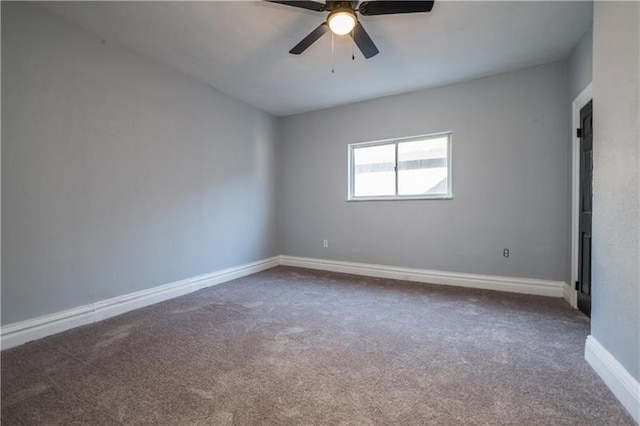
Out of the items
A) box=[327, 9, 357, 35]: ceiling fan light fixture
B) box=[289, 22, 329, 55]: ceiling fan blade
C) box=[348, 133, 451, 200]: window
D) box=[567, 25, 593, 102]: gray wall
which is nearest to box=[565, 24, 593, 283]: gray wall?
box=[567, 25, 593, 102]: gray wall

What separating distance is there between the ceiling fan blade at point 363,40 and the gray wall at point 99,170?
7.29 feet

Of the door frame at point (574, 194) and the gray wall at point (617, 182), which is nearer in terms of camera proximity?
the gray wall at point (617, 182)

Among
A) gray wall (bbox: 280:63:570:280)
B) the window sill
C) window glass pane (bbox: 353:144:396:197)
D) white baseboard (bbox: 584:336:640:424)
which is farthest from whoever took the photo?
window glass pane (bbox: 353:144:396:197)

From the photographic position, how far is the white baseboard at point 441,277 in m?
3.19

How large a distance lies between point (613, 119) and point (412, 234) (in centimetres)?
249

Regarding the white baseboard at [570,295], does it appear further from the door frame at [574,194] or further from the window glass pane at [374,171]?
the window glass pane at [374,171]

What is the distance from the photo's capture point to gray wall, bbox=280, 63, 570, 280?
316 cm

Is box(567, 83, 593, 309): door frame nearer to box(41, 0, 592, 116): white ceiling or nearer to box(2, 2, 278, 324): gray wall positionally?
box(41, 0, 592, 116): white ceiling

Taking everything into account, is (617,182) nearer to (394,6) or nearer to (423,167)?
(394,6)

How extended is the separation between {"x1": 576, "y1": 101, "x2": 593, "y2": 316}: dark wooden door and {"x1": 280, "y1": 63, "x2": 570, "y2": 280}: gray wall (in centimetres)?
33

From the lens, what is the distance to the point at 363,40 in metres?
2.27

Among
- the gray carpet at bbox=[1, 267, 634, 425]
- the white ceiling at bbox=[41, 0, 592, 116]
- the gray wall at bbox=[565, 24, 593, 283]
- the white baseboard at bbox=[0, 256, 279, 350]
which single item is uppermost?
the white ceiling at bbox=[41, 0, 592, 116]

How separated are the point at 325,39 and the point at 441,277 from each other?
10.3ft

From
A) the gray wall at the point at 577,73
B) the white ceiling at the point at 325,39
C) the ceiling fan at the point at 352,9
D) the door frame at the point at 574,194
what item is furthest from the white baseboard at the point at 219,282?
the ceiling fan at the point at 352,9
